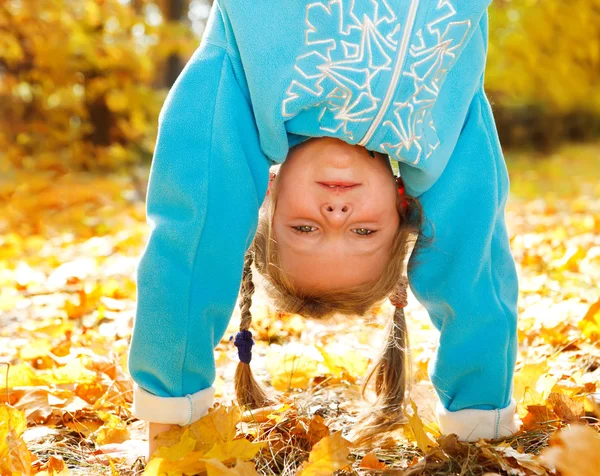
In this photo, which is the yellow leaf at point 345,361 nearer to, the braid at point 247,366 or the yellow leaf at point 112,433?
the braid at point 247,366

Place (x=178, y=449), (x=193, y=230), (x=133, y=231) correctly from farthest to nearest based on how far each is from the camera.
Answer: (x=133, y=231), (x=193, y=230), (x=178, y=449)

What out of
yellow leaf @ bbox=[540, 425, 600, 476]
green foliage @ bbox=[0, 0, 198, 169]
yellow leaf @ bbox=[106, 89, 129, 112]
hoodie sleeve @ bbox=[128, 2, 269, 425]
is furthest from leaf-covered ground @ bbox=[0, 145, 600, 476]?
yellow leaf @ bbox=[106, 89, 129, 112]

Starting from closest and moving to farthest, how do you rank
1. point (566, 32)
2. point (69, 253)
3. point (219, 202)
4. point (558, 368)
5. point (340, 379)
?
point (219, 202) → point (558, 368) → point (340, 379) → point (69, 253) → point (566, 32)

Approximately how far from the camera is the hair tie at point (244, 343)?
74.4 inches

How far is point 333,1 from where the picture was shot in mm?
1580

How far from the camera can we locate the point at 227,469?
129 centimetres

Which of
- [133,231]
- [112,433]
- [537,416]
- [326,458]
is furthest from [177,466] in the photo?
[133,231]

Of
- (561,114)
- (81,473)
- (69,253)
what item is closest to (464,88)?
(81,473)

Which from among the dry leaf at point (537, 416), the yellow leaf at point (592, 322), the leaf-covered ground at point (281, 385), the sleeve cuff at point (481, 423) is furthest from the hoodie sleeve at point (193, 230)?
the yellow leaf at point (592, 322)

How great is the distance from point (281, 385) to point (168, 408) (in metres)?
0.59

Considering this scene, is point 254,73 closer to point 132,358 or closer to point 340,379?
point 132,358

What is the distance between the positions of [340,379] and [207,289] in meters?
0.76

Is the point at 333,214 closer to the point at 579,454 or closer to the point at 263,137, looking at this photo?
the point at 263,137

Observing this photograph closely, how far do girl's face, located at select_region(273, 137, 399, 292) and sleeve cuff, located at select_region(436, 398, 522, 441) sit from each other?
0.39 meters
